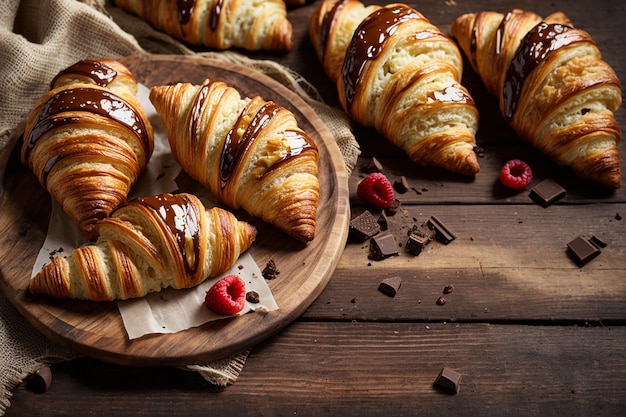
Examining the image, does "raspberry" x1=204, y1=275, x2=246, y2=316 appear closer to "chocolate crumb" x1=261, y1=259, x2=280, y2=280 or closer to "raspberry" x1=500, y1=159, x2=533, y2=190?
"chocolate crumb" x1=261, y1=259, x2=280, y2=280

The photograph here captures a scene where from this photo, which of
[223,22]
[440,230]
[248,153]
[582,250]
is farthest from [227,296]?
[223,22]

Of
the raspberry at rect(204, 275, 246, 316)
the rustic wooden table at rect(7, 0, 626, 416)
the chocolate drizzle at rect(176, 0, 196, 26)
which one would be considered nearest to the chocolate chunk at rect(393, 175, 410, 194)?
the rustic wooden table at rect(7, 0, 626, 416)

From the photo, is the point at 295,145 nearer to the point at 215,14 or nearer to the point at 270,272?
the point at 270,272

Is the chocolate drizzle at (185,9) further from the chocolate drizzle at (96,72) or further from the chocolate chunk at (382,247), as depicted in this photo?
the chocolate chunk at (382,247)

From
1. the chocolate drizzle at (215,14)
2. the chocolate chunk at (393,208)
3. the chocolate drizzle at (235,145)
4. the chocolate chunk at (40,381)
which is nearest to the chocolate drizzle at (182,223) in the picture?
the chocolate drizzle at (235,145)

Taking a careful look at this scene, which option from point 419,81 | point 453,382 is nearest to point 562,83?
point 419,81

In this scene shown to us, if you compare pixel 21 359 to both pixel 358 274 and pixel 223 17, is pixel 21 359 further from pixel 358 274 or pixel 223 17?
pixel 223 17
